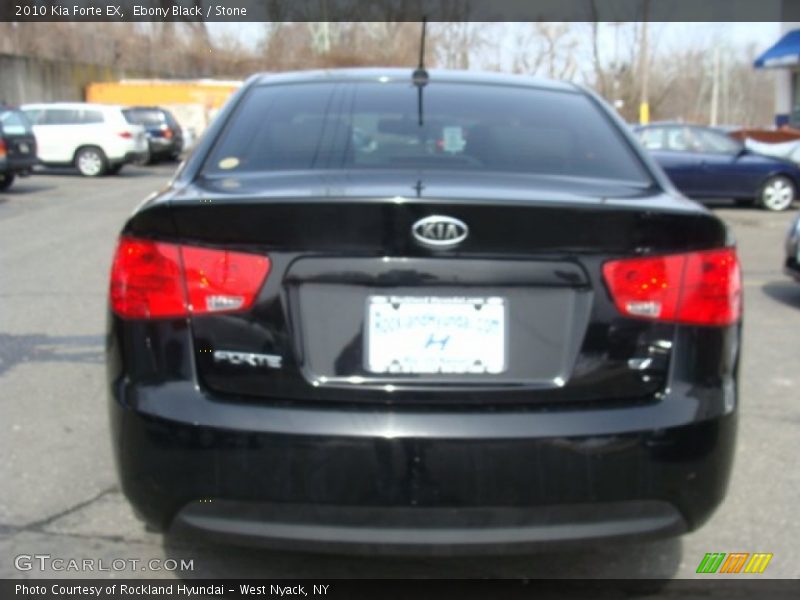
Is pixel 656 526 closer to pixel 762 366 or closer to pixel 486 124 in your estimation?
pixel 486 124

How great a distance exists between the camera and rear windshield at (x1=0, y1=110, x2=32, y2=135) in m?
18.4

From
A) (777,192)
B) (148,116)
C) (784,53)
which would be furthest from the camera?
(148,116)

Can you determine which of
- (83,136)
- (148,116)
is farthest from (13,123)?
(148,116)

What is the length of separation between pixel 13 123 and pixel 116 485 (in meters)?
16.5

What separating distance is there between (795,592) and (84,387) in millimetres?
3791

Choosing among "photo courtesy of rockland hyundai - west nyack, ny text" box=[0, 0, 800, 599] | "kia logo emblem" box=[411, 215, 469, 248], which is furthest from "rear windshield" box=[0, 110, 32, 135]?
"kia logo emblem" box=[411, 215, 469, 248]

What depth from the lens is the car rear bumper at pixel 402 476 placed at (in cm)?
258

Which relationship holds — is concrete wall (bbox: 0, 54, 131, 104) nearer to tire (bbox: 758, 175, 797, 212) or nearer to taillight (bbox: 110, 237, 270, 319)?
tire (bbox: 758, 175, 797, 212)

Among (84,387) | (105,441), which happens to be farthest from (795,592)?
(84,387)

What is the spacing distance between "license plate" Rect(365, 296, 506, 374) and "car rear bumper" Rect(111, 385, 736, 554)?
0.13m

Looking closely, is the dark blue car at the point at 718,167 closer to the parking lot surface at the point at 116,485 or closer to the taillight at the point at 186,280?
the parking lot surface at the point at 116,485

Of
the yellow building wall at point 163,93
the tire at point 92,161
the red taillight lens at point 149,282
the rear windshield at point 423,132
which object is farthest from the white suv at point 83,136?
the red taillight lens at point 149,282

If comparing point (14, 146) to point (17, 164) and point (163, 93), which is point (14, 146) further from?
point (163, 93)

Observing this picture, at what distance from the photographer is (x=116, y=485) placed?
412 centimetres
